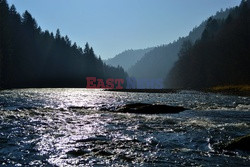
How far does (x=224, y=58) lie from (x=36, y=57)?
77.8 meters

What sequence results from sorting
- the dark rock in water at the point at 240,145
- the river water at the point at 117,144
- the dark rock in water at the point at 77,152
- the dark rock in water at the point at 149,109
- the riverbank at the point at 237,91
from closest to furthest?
the river water at the point at 117,144 → the dark rock in water at the point at 77,152 → the dark rock in water at the point at 240,145 → the dark rock in water at the point at 149,109 → the riverbank at the point at 237,91

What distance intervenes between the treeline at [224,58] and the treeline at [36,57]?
2271 inches

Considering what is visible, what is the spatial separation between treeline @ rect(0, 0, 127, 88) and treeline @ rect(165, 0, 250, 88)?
5768 cm

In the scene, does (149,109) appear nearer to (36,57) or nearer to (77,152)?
Answer: (77,152)

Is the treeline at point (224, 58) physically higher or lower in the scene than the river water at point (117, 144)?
Answer: higher

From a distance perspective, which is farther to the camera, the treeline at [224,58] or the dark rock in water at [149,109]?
the treeline at [224,58]

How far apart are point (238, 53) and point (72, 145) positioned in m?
91.2

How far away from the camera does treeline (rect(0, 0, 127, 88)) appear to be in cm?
8825

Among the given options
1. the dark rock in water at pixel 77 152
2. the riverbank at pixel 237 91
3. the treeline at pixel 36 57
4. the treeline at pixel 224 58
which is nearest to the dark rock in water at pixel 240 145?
the dark rock in water at pixel 77 152

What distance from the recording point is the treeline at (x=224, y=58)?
287ft

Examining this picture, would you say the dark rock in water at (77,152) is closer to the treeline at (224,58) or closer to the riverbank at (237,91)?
the riverbank at (237,91)

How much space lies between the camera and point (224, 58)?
98.1 m

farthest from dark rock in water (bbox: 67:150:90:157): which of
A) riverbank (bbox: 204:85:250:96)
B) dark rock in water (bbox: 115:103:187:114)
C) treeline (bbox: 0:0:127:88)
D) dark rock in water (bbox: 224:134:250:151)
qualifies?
treeline (bbox: 0:0:127:88)

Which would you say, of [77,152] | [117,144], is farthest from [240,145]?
[77,152]
